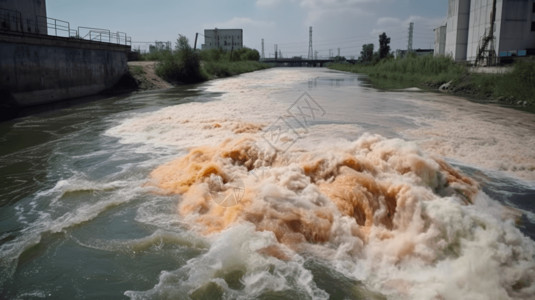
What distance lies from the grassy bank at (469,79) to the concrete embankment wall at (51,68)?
23.3 meters

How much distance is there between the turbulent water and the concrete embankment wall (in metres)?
8.21

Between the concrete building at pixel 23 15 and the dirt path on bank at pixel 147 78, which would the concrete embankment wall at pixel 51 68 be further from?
the dirt path on bank at pixel 147 78

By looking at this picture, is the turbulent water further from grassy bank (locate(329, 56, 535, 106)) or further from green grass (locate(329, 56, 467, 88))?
green grass (locate(329, 56, 467, 88))

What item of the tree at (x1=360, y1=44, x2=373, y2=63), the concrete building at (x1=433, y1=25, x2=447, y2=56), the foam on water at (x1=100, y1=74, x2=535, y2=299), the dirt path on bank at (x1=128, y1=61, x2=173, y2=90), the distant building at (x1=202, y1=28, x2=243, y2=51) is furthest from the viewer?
the distant building at (x1=202, y1=28, x2=243, y2=51)

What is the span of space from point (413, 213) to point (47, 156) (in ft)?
28.2

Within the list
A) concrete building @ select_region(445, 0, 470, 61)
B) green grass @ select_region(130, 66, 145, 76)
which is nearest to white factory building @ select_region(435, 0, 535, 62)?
concrete building @ select_region(445, 0, 470, 61)

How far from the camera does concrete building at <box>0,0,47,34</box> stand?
70.2ft

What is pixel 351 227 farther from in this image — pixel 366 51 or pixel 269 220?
pixel 366 51

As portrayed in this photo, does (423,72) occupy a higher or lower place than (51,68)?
higher

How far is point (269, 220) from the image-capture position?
5285 mm

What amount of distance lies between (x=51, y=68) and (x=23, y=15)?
24.7ft

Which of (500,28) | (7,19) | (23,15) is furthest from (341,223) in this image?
→ (500,28)

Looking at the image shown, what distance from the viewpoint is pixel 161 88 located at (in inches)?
1211

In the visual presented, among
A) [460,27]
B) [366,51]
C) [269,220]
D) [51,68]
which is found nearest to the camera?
[269,220]
